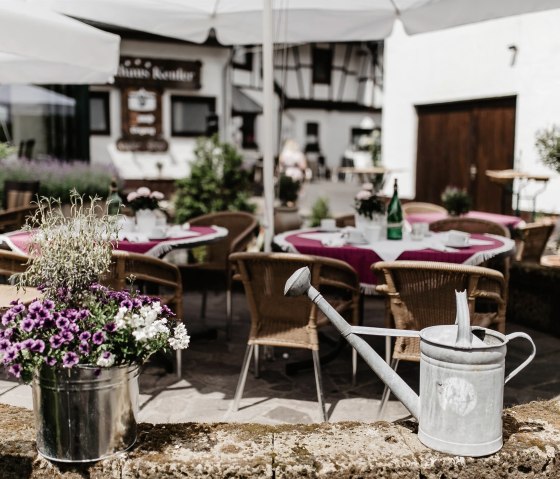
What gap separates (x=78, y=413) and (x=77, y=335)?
22cm

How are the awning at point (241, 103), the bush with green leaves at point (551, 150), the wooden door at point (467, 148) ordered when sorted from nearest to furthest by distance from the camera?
1. the bush with green leaves at point (551, 150)
2. the wooden door at point (467, 148)
3. the awning at point (241, 103)

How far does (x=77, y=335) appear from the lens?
6.45 ft

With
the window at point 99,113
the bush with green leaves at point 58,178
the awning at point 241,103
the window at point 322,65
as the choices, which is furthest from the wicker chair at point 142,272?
the window at point 322,65

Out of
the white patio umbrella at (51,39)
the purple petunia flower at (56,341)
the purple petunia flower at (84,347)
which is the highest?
the white patio umbrella at (51,39)

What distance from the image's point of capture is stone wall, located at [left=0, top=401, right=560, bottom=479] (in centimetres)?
191

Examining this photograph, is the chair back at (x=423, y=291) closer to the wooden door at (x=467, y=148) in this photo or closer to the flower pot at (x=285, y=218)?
the flower pot at (x=285, y=218)

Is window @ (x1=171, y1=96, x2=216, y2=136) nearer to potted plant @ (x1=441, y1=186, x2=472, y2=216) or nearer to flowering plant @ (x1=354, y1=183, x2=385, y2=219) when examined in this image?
potted plant @ (x1=441, y1=186, x2=472, y2=216)

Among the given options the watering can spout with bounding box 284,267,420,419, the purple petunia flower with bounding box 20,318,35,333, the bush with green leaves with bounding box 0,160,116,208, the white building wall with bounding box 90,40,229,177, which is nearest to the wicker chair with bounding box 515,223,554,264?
the watering can spout with bounding box 284,267,420,419

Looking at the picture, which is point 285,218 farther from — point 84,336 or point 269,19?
point 84,336

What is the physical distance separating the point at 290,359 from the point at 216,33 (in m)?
2.57

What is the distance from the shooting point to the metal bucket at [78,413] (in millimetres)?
1936

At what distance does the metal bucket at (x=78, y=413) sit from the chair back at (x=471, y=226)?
4062 mm

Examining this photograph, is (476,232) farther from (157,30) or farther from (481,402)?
(481,402)

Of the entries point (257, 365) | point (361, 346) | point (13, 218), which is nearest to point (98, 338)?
point (361, 346)
